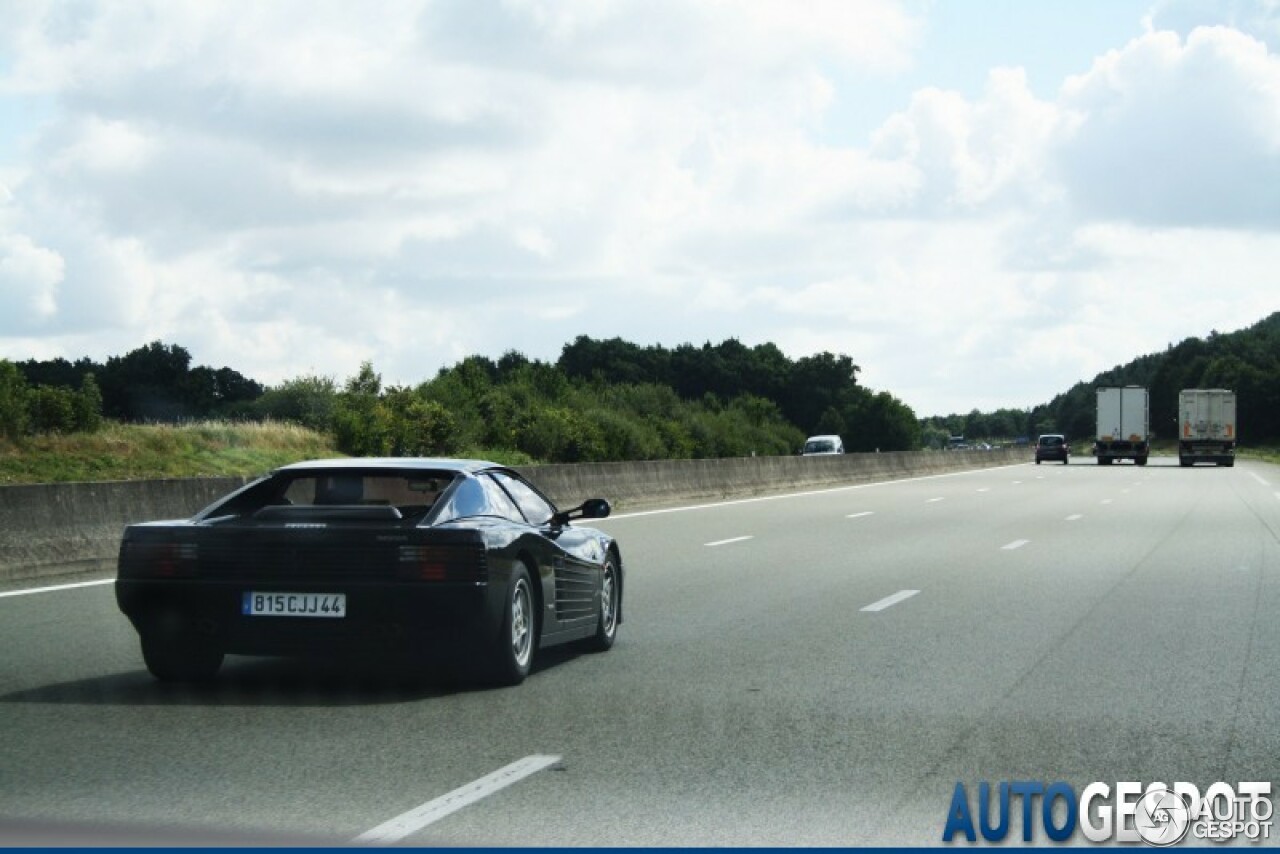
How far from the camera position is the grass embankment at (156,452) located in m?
43.3

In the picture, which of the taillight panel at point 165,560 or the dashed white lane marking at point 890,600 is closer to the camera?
the taillight panel at point 165,560

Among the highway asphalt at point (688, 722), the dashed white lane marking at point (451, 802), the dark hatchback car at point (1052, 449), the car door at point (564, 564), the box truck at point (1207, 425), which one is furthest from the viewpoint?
the dark hatchback car at point (1052, 449)

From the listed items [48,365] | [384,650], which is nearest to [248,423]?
[384,650]

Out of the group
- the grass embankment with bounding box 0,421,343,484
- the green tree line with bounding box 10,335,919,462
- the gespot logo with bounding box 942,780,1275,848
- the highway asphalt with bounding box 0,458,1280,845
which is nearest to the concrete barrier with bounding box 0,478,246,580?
the highway asphalt with bounding box 0,458,1280,845

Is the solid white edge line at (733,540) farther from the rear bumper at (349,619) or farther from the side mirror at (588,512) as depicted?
the rear bumper at (349,619)

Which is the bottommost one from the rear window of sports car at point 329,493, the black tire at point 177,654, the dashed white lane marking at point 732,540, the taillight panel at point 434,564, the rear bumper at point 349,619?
the dashed white lane marking at point 732,540

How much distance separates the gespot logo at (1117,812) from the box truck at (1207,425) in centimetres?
7238

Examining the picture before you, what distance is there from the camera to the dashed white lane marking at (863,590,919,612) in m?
14.7

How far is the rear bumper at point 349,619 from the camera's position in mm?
9531

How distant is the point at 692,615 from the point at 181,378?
122983mm

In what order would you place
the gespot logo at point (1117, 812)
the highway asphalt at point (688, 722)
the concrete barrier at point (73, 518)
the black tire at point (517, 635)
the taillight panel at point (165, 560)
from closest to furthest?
the gespot logo at point (1117, 812) → the highway asphalt at point (688, 722) → the taillight panel at point (165, 560) → the black tire at point (517, 635) → the concrete barrier at point (73, 518)

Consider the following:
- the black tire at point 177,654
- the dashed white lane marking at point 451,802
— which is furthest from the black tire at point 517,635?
the dashed white lane marking at point 451,802

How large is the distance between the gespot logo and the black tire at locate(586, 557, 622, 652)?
470 centimetres

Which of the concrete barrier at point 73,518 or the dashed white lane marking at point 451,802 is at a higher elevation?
the concrete barrier at point 73,518
